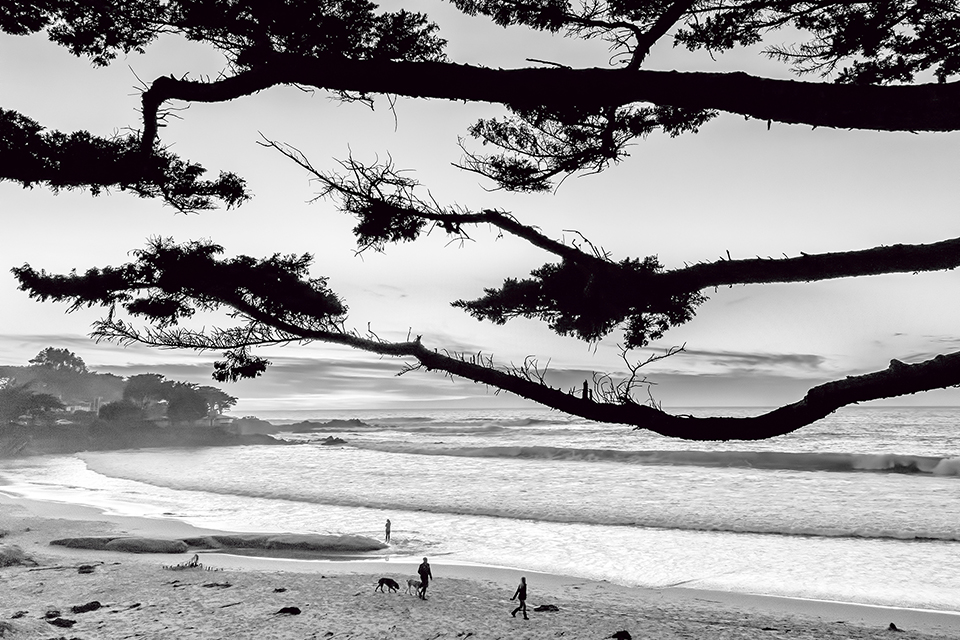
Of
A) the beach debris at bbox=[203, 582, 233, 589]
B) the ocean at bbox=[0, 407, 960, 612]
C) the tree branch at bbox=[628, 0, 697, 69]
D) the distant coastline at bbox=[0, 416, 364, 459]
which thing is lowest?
the distant coastline at bbox=[0, 416, 364, 459]

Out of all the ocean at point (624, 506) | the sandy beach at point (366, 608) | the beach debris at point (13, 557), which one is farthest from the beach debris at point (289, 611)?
the beach debris at point (13, 557)

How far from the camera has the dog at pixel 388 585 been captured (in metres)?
8.27

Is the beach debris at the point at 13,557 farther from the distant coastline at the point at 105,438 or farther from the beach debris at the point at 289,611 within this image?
the distant coastline at the point at 105,438

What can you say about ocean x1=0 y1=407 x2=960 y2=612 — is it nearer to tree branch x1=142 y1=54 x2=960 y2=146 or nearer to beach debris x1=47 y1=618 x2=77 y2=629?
beach debris x1=47 y1=618 x2=77 y2=629

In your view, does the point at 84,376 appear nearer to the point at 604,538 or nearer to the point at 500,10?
the point at 604,538

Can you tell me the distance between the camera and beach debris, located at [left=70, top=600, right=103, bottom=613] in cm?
723

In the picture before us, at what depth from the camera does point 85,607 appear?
7.31 meters

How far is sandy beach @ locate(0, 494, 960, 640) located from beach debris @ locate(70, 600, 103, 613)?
1 cm

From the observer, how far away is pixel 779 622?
777 centimetres

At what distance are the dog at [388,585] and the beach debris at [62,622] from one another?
323 cm

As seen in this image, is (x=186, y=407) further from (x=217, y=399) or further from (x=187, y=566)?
(x=187, y=566)

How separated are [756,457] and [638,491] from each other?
1141 centimetres

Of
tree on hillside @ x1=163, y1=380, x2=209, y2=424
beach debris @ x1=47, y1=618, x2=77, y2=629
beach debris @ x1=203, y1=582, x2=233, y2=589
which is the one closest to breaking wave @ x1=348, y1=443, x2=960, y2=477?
beach debris @ x1=203, y1=582, x2=233, y2=589

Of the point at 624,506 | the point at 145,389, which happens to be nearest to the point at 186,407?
the point at 145,389
